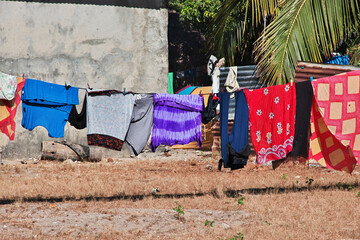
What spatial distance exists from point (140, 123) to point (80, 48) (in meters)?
6.19

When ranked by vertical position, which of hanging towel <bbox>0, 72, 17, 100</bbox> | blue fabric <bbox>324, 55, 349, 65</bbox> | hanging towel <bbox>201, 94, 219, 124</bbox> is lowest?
hanging towel <bbox>201, 94, 219, 124</bbox>

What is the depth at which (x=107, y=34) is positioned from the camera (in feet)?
46.2

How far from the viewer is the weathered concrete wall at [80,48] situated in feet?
44.4

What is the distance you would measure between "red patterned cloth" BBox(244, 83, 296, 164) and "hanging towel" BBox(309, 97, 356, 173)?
296mm

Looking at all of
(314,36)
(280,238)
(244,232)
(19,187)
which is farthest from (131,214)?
(314,36)

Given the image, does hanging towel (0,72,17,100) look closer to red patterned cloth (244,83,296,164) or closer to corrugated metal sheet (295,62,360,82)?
red patterned cloth (244,83,296,164)

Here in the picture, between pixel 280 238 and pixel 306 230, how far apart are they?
1.73ft

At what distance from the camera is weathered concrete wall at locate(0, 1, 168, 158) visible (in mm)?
13539

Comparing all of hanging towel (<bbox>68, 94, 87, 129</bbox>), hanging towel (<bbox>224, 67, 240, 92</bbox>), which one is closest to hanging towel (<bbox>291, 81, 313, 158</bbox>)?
hanging towel (<bbox>68, 94, 87, 129</bbox>)

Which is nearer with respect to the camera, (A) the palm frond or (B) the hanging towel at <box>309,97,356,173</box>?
(B) the hanging towel at <box>309,97,356,173</box>

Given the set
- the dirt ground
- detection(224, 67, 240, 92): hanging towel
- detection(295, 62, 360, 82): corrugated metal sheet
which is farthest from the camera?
detection(224, 67, 240, 92): hanging towel

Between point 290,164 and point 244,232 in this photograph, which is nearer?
point 244,232

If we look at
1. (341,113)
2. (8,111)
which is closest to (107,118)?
(8,111)

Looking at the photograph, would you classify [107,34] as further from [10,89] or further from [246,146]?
[246,146]
